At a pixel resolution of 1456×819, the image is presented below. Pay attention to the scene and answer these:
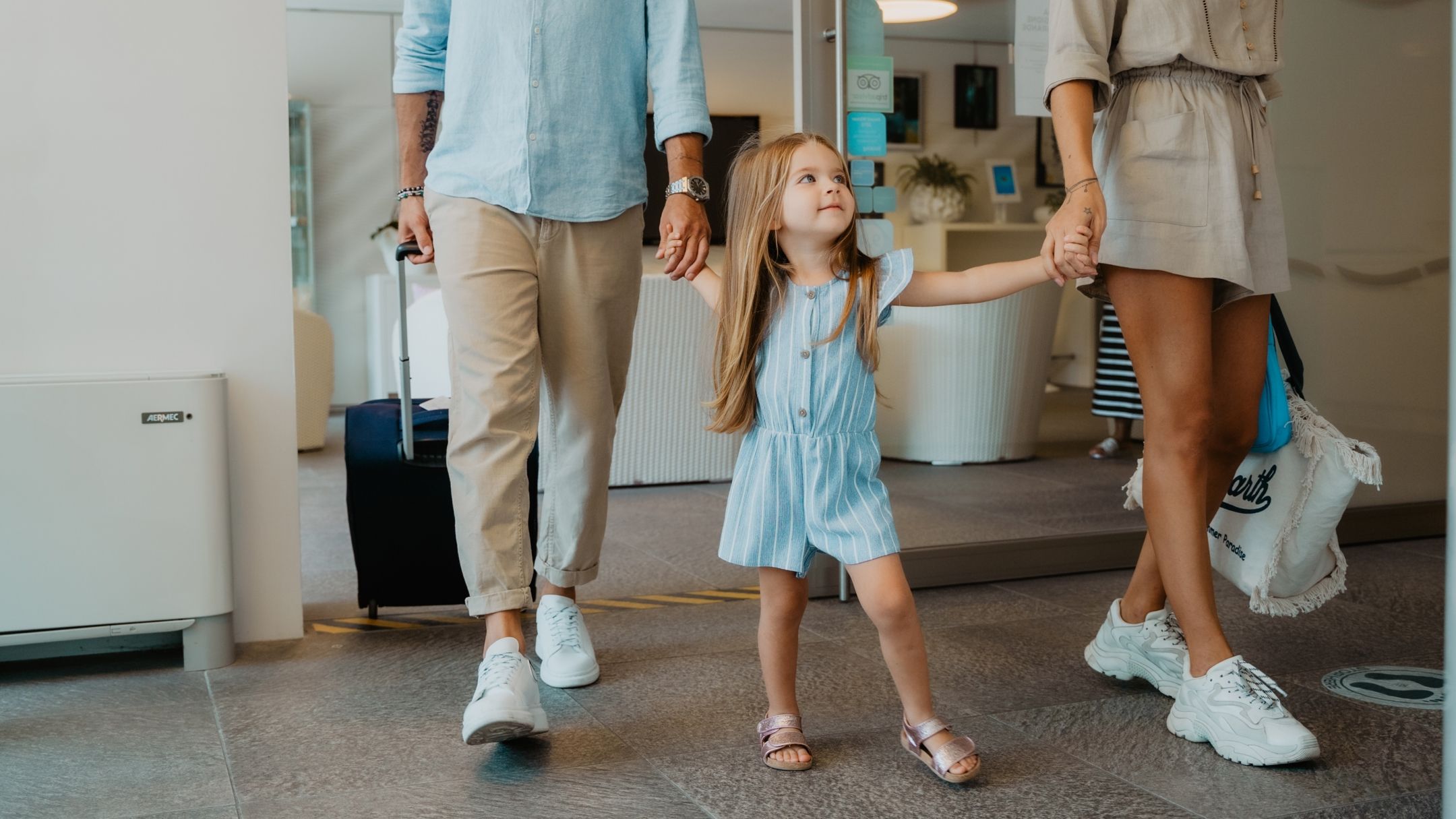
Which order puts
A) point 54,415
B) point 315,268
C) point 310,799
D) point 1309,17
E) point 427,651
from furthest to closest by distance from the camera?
point 315,268, point 1309,17, point 427,651, point 54,415, point 310,799

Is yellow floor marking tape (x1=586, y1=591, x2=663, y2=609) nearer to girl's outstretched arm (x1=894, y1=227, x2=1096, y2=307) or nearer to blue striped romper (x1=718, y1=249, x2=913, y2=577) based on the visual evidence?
blue striped romper (x1=718, y1=249, x2=913, y2=577)

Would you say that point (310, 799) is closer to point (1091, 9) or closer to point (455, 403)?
point (455, 403)

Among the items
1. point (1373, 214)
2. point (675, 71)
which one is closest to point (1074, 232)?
point (675, 71)

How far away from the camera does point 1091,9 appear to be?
173 centimetres

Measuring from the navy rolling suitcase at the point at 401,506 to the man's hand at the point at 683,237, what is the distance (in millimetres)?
702

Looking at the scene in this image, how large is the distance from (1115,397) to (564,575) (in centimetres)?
297

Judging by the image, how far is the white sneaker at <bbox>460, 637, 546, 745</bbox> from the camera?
5.41ft

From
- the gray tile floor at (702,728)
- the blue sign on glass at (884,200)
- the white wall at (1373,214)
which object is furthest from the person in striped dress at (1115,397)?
the blue sign on glass at (884,200)

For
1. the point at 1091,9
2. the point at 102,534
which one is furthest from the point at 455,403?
the point at 1091,9

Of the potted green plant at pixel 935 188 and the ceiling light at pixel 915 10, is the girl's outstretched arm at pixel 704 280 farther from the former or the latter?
the potted green plant at pixel 935 188

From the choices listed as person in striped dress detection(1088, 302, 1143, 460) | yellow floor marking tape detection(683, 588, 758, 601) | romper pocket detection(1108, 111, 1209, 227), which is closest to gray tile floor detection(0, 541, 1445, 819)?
yellow floor marking tape detection(683, 588, 758, 601)

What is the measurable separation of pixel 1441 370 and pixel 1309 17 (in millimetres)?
1046

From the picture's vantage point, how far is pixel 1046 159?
291 cm

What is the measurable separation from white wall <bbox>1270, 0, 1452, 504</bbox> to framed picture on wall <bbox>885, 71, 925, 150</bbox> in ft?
3.02
